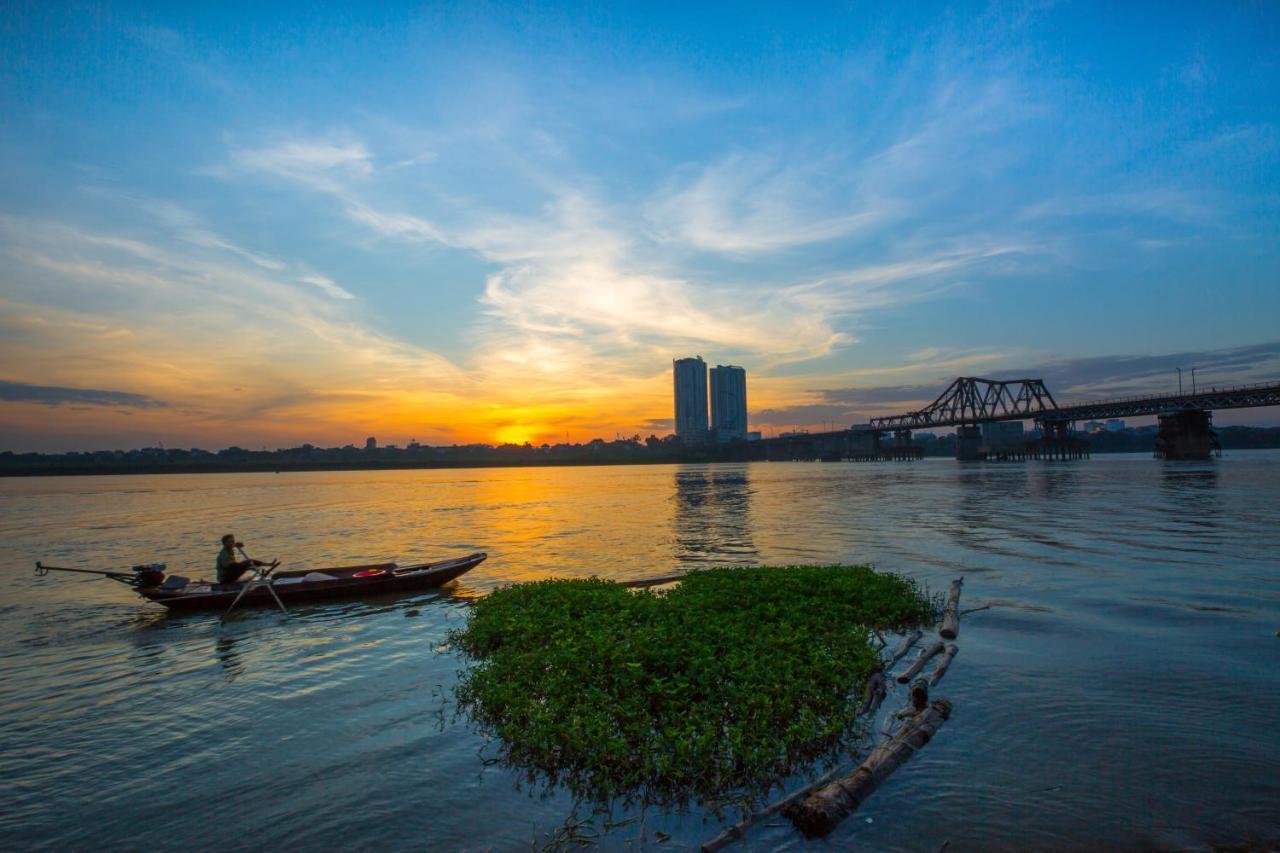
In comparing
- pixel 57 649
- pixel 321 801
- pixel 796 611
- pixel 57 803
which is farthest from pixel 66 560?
pixel 796 611

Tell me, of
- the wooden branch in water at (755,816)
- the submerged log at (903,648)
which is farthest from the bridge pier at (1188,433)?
the wooden branch in water at (755,816)

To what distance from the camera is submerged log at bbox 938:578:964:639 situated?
15555 millimetres

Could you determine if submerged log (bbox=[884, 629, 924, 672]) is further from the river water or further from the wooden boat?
the wooden boat

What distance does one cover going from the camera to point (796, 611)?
15.7 metres

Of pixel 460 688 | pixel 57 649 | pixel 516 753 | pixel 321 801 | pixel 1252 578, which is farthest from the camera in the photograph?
pixel 1252 578

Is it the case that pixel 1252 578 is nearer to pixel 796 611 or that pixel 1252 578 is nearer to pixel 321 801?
pixel 796 611

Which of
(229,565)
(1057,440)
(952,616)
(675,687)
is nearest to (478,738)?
(675,687)

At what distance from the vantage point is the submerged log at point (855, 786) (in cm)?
748

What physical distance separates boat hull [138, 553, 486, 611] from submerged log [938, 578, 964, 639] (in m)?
17.0

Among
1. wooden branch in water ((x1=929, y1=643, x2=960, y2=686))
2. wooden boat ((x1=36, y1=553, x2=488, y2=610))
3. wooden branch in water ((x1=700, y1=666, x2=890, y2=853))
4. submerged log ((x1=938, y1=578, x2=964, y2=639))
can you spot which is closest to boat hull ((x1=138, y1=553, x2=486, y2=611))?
wooden boat ((x1=36, y1=553, x2=488, y2=610))

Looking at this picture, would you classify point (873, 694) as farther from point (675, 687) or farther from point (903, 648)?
point (675, 687)

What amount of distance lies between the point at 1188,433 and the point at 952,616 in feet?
576

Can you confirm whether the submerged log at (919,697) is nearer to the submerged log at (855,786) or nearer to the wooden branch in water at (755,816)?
the submerged log at (855,786)

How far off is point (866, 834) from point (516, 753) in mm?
5093
